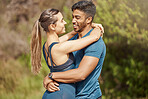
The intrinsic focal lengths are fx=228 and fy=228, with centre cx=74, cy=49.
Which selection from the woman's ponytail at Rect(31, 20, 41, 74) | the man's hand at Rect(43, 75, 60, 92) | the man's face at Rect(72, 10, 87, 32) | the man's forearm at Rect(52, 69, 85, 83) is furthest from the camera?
the woman's ponytail at Rect(31, 20, 41, 74)

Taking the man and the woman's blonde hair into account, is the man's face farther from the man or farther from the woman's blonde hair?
the woman's blonde hair

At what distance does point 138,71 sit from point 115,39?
3.80ft

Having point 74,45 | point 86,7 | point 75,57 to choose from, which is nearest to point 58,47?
point 74,45

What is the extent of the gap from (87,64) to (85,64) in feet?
0.08

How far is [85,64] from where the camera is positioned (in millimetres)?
2605

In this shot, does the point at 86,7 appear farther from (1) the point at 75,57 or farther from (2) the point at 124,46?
(2) the point at 124,46

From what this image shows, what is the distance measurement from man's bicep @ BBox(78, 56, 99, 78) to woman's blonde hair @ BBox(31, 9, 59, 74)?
0.62 m

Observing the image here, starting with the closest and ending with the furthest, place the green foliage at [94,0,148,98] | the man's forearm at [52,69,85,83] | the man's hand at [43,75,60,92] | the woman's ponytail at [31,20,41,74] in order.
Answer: the man's forearm at [52,69,85,83], the man's hand at [43,75,60,92], the woman's ponytail at [31,20,41,74], the green foliage at [94,0,148,98]

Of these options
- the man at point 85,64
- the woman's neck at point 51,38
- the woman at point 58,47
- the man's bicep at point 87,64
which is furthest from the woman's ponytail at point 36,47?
the man's bicep at point 87,64

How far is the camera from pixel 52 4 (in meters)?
9.53

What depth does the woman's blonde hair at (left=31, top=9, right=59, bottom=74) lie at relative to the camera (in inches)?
111

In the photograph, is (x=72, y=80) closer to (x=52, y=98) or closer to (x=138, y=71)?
(x=52, y=98)

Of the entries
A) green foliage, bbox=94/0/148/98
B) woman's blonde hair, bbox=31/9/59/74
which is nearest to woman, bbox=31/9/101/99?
woman's blonde hair, bbox=31/9/59/74

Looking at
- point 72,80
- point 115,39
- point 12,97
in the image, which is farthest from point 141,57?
point 72,80
